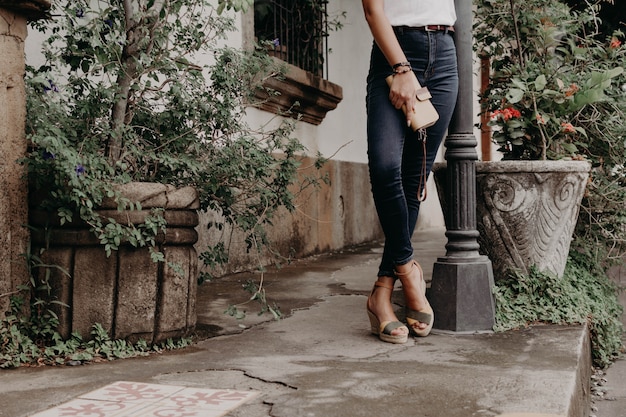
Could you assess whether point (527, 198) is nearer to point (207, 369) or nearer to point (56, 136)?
point (207, 369)

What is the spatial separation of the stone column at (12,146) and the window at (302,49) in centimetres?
299

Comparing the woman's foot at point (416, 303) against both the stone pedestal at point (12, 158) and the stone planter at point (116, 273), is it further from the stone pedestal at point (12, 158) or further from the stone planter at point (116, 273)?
the stone pedestal at point (12, 158)

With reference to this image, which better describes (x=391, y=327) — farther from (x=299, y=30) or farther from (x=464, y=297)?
(x=299, y=30)

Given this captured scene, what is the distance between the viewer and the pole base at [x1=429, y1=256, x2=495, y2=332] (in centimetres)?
322

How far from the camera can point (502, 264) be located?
3602 millimetres

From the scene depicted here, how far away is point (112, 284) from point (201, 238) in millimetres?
2002

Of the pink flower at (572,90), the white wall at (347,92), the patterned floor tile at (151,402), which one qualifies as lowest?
the patterned floor tile at (151,402)

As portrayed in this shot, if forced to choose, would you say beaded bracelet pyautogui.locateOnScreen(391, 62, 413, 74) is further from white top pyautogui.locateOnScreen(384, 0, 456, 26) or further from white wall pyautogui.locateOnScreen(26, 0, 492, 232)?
white wall pyautogui.locateOnScreen(26, 0, 492, 232)

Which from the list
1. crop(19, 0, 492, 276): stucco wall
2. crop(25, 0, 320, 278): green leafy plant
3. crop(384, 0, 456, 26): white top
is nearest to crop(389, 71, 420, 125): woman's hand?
crop(384, 0, 456, 26): white top

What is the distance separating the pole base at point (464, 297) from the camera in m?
3.22

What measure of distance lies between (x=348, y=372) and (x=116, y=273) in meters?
0.88

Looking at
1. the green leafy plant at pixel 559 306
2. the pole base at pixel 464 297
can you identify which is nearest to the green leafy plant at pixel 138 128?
the pole base at pixel 464 297

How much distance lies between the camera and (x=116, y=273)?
2.77 m

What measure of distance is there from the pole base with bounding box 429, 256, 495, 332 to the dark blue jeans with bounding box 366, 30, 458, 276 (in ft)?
0.82
